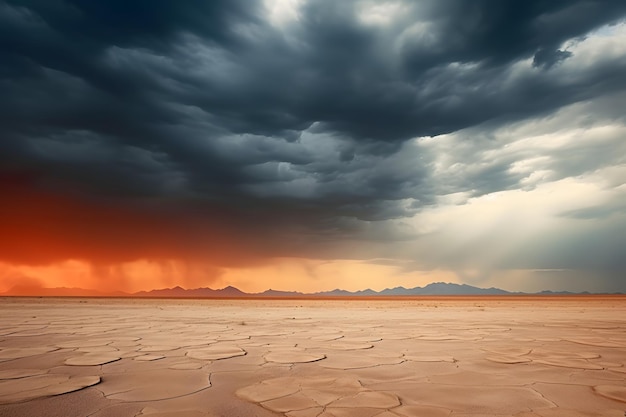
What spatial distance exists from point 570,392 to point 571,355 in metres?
1.73

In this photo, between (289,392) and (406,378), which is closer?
(289,392)

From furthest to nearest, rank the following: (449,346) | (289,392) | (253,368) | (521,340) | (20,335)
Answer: (20,335), (521,340), (449,346), (253,368), (289,392)

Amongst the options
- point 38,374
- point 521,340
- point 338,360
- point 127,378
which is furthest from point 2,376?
point 521,340

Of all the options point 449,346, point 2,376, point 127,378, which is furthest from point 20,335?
point 449,346

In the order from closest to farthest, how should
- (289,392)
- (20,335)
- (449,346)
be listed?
(289,392) < (449,346) < (20,335)

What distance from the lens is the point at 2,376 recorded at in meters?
2.76

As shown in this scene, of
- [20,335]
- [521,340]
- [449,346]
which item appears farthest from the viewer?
[20,335]

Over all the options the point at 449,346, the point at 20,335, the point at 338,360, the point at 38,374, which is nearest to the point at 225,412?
the point at 338,360

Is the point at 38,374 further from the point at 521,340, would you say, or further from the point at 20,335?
the point at 521,340

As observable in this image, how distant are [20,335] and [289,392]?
521 centimetres

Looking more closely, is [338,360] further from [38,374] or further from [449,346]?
[38,374]

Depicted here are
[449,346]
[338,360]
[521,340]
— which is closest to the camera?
[338,360]

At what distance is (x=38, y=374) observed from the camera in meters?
2.87

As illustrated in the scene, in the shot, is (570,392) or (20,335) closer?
(570,392)
